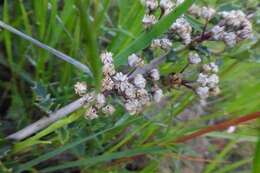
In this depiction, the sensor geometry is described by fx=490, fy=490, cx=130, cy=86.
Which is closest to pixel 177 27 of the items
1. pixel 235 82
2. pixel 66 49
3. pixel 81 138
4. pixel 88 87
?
pixel 88 87

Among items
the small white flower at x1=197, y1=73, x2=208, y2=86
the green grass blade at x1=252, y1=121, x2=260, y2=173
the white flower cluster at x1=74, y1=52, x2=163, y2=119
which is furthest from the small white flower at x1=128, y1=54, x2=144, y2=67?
the green grass blade at x1=252, y1=121, x2=260, y2=173

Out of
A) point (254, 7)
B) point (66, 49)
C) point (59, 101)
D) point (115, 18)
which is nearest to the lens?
point (254, 7)

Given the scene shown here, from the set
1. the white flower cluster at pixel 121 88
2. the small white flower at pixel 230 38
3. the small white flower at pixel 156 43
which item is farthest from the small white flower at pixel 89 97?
the small white flower at pixel 230 38

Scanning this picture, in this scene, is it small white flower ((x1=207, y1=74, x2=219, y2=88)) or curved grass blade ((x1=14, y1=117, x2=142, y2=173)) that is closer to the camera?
small white flower ((x1=207, y1=74, x2=219, y2=88))

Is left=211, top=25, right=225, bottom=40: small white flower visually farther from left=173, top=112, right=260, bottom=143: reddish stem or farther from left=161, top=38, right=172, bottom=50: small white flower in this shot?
left=173, top=112, right=260, bottom=143: reddish stem

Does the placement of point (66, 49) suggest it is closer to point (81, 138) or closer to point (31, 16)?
point (31, 16)

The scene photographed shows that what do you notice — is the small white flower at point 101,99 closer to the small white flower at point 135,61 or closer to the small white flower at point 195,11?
the small white flower at point 135,61
